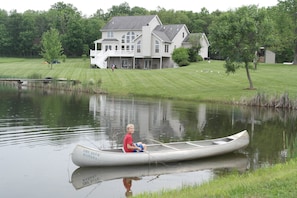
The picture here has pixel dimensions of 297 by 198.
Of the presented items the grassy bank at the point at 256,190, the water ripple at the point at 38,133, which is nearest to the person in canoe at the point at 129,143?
the grassy bank at the point at 256,190

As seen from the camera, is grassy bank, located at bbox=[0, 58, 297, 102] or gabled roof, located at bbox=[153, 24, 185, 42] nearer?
grassy bank, located at bbox=[0, 58, 297, 102]

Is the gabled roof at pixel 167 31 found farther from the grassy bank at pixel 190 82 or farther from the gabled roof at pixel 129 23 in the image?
the grassy bank at pixel 190 82

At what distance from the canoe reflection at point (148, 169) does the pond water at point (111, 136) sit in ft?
0.11

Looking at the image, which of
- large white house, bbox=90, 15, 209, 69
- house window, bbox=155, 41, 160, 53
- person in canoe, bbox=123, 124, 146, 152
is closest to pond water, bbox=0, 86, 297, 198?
person in canoe, bbox=123, 124, 146, 152

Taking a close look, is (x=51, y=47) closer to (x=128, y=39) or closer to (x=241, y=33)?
(x=128, y=39)

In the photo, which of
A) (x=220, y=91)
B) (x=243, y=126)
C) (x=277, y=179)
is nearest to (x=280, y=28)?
(x=220, y=91)

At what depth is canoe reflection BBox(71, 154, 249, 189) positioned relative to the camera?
1510 cm

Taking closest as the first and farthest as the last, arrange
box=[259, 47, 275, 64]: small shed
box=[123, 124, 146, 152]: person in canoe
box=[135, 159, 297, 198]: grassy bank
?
box=[135, 159, 297, 198]: grassy bank → box=[123, 124, 146, 152]: person in canoe → box=[259, 47, 275, 64]: small shed

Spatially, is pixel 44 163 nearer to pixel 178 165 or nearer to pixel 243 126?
pixel 178 165

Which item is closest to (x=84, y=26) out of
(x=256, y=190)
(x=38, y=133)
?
(x=38, y=133)

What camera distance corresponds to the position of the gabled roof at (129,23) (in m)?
79.4

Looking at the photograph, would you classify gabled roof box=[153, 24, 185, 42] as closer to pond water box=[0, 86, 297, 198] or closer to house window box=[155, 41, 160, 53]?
house window box=[155, 41, 160, 53]

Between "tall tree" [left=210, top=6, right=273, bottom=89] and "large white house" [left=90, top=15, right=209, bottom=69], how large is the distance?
32.1 meters

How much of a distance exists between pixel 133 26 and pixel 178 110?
157 feet
